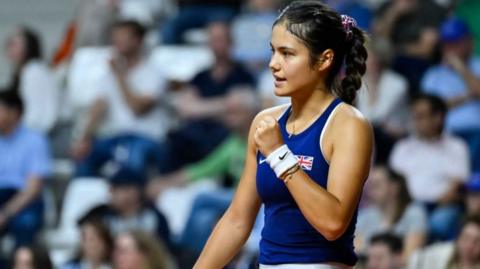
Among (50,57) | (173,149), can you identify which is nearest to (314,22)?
(173,149)

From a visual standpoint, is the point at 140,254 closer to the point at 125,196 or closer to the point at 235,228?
the point at 125,196

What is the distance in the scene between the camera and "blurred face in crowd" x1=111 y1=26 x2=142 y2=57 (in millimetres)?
9828

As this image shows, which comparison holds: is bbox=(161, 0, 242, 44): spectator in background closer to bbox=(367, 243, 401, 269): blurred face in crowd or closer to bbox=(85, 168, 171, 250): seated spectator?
bbox=(85, 168, 171, 250): seated spectator

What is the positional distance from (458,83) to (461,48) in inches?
9.7

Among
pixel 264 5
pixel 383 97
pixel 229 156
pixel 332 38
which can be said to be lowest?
pixel 229 156

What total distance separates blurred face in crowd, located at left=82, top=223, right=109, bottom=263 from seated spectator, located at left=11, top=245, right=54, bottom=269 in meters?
0.25

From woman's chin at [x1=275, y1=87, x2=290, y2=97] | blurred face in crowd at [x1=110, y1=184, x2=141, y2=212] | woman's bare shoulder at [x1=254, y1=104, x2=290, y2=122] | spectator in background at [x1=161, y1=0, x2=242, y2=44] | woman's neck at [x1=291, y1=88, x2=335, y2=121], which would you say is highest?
woman's chin at [x1=275, y1=87, x2=290, y2=97]

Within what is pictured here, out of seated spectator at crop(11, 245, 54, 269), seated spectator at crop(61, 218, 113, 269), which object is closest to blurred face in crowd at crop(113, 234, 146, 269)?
seated spectator at crop(61, 218, 113, 269)

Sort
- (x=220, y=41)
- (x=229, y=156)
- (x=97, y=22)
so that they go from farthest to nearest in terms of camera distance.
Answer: (x=97, y=22), (x=220, y=41), (x=229, y=156)

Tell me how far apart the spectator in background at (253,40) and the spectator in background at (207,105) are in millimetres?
232

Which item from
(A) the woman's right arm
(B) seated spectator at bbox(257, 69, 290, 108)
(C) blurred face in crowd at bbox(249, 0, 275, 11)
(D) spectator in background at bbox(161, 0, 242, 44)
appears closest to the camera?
(A) the woman's right arm

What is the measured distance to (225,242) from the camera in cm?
436

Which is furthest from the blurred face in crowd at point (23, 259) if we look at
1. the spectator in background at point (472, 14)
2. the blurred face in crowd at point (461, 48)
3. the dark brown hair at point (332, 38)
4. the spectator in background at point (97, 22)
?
the dark brown hair at point (332, 38)

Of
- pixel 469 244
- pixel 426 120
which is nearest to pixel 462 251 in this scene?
pixel 469 244
